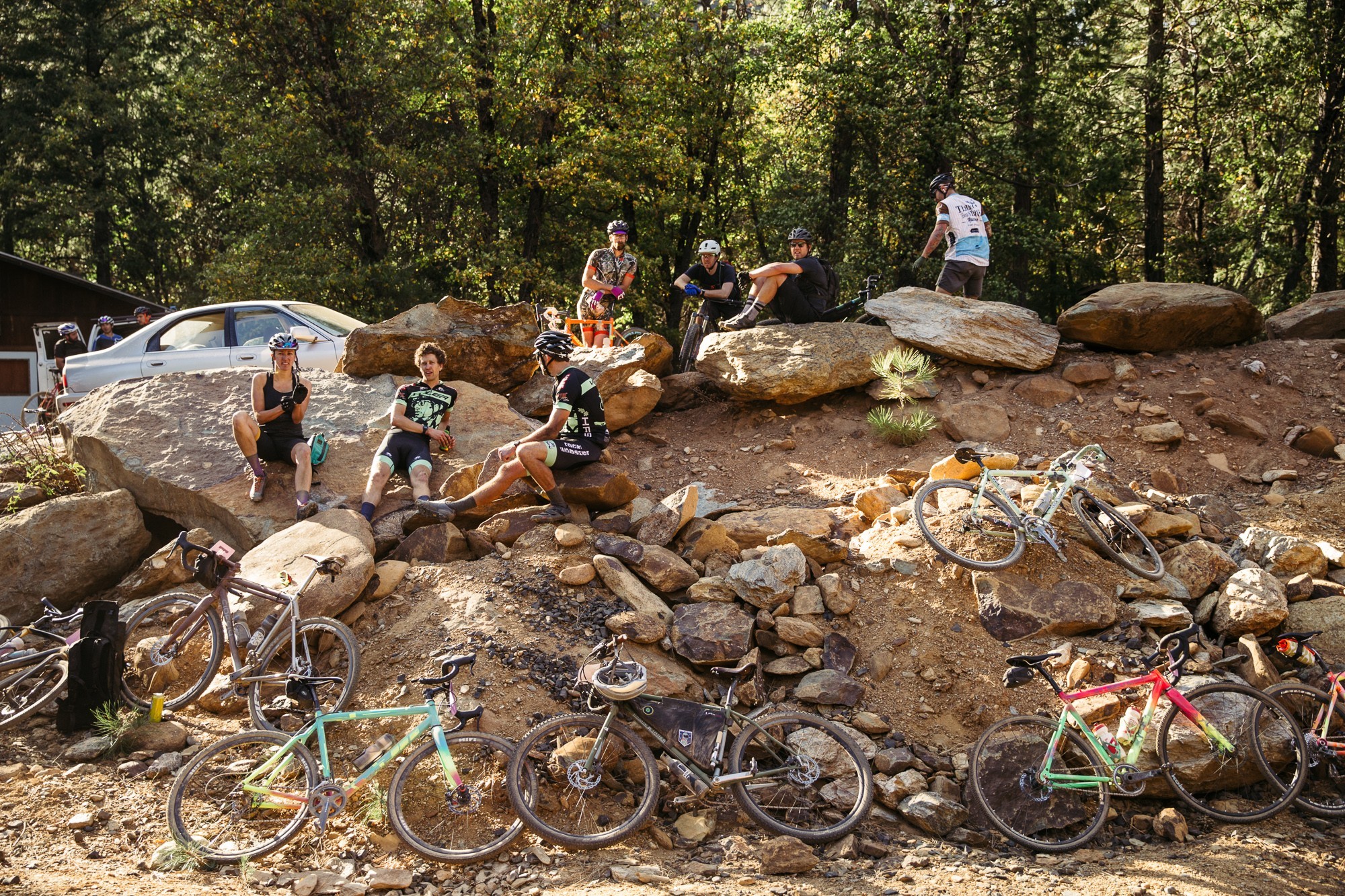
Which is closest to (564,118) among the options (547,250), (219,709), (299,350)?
(547,250)

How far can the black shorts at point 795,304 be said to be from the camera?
9.58 metres

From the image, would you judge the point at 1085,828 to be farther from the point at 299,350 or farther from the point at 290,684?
the point at 299,350

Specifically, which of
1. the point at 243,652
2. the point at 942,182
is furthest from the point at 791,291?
the point at 243,652

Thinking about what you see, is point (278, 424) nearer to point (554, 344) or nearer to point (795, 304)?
point (554, 344)

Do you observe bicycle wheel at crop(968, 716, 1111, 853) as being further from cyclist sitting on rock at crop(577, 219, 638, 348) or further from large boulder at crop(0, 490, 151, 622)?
large boulder at crop(0, 490, 151, 622)

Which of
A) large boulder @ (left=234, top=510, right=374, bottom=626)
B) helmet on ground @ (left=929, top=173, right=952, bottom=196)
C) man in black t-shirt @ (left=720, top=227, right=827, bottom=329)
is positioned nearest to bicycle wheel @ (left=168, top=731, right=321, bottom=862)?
large boulder @ (left=234, top=510, right=374, bottom=626)

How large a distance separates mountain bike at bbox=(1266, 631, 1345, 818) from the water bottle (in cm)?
91

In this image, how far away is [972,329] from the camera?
370 inches

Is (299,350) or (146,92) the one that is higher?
(146,92)

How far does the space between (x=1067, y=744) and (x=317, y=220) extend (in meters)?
13.9

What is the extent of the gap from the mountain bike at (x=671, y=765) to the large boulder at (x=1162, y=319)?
632cm

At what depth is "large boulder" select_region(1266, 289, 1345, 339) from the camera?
394 inches

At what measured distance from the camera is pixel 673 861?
15.5ft

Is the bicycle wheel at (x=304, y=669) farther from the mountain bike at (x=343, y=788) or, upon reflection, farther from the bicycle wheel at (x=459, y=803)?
the bicycle wheel at (x=459, y=803)
